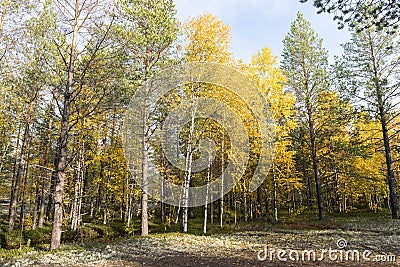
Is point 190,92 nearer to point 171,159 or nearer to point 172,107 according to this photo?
point 172,107

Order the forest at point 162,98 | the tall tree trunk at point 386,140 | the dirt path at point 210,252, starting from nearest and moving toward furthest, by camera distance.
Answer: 1. the dirt path at point 210,252
2. the forest at point 162,98
3. the tall tree trunk at point 386,140

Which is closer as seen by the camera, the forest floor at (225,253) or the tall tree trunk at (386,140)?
the forest floor at (225,253)

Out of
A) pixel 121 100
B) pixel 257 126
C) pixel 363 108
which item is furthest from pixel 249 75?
pixel 121 100

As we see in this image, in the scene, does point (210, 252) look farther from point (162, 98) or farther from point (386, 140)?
point (386, 140)

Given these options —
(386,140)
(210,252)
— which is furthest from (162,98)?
(386,140)

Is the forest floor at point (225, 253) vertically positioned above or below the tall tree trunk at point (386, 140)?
below

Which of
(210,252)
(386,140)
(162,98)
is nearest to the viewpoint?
(210,252)

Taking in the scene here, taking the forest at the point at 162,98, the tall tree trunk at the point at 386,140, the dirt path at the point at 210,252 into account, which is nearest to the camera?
the dirt path at the point at 210,252

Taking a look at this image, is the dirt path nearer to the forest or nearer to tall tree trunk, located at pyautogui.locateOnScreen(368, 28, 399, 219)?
the forest

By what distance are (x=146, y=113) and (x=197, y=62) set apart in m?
4.44

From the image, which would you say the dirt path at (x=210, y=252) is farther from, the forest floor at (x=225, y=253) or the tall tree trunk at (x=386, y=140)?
the tall tree trunk at (x=386, y=140)

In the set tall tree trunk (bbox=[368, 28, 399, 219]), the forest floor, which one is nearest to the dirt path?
the forest floor

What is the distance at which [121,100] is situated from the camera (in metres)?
12.4

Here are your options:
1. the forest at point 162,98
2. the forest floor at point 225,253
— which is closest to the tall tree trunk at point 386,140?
the forest at point 162,98
